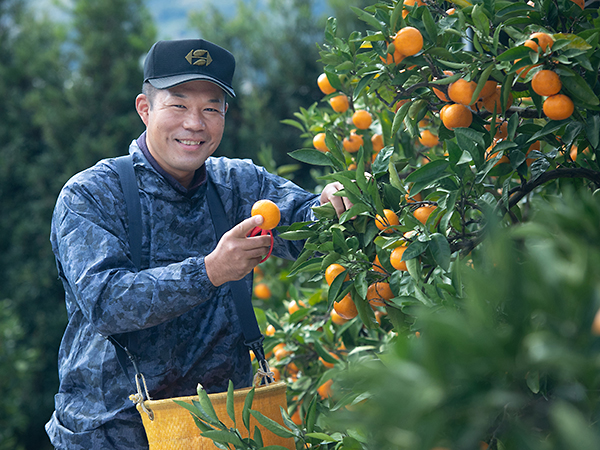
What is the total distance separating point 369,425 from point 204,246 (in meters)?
1.20

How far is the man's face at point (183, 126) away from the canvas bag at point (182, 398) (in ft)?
0.35

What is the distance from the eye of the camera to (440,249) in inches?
40.1

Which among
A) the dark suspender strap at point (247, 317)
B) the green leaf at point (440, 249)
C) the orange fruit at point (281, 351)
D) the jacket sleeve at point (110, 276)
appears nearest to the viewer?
the green leaf at point (440, 249)

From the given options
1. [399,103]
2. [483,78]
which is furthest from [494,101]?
[399,103]

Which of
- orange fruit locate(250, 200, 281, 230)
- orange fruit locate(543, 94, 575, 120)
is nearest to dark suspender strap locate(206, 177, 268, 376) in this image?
orange fruit locate(250, 200, 281, 230)

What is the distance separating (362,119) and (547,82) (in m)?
0.86

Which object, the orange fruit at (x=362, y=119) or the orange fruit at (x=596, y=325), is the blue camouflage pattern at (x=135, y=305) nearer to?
the orange fruit at (x=362, y=119)

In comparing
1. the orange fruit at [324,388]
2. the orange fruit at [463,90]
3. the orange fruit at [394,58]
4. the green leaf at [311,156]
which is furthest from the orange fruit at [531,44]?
the orange fruit at [324,388]

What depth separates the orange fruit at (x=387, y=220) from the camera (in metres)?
1.18

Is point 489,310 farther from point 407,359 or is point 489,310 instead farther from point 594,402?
point 594,402

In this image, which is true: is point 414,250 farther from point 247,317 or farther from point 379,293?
point 247,317

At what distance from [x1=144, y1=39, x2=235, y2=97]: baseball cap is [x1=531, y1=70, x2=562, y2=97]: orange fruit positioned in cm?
89

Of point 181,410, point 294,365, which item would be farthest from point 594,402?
point 294,365

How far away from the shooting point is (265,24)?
15.9 ft
